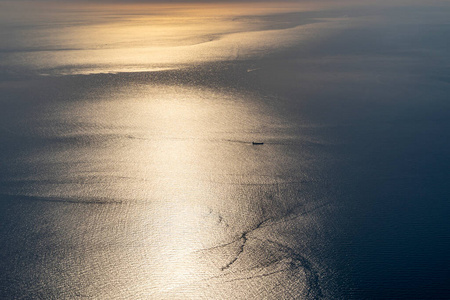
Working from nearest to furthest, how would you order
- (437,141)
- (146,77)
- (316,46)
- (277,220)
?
(277,220) → (437,141) → (146,77) → (316,46)

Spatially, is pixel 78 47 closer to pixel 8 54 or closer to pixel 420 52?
pixel 8 54

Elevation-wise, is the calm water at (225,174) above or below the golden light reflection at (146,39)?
below

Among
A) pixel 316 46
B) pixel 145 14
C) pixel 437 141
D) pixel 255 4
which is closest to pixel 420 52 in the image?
pixel 316 46

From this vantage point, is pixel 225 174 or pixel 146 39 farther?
pixel 146 39

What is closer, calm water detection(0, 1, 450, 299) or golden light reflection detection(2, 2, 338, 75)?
calm water detection(0, 1, 450, 299)

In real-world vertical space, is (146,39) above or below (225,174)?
above

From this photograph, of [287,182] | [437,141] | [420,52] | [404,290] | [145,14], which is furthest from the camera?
[145,14]

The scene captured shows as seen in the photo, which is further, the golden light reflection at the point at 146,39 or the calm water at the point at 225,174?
the golden light reflection at the point at 146,39

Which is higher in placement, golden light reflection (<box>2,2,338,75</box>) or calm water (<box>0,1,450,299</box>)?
golden light reflection (<box>2,2,338,75</box>)
